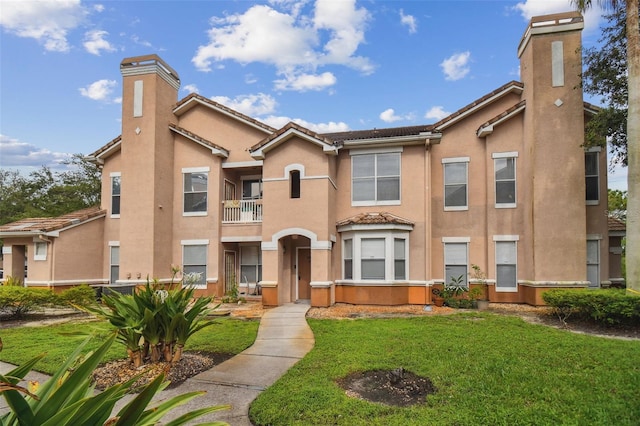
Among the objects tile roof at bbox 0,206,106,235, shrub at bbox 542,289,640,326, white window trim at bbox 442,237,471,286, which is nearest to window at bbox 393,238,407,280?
white window trim at bbox 442,237,471,286

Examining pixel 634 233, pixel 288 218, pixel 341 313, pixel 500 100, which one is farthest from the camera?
pixel 500 100

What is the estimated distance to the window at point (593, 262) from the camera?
15438mm

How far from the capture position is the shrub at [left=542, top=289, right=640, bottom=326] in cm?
1023

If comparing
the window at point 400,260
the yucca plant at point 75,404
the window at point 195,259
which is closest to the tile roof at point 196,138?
the window at point 195,259

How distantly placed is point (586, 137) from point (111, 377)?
16.3 metres

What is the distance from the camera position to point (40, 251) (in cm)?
1755

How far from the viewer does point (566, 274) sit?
14.3 meters

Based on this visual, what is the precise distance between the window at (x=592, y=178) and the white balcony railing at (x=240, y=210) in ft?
44.8

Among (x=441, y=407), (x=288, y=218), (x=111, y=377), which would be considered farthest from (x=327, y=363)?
(x=288, y=218)

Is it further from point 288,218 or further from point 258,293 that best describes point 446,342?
point 258,293

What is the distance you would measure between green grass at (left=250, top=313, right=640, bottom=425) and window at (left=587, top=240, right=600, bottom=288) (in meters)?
6.81

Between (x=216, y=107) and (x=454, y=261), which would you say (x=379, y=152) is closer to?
(x=454, y=261)

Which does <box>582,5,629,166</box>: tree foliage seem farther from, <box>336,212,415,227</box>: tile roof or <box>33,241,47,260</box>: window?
<box>33,241,47,260</box>: window

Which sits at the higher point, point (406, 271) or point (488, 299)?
point (406, 271)
